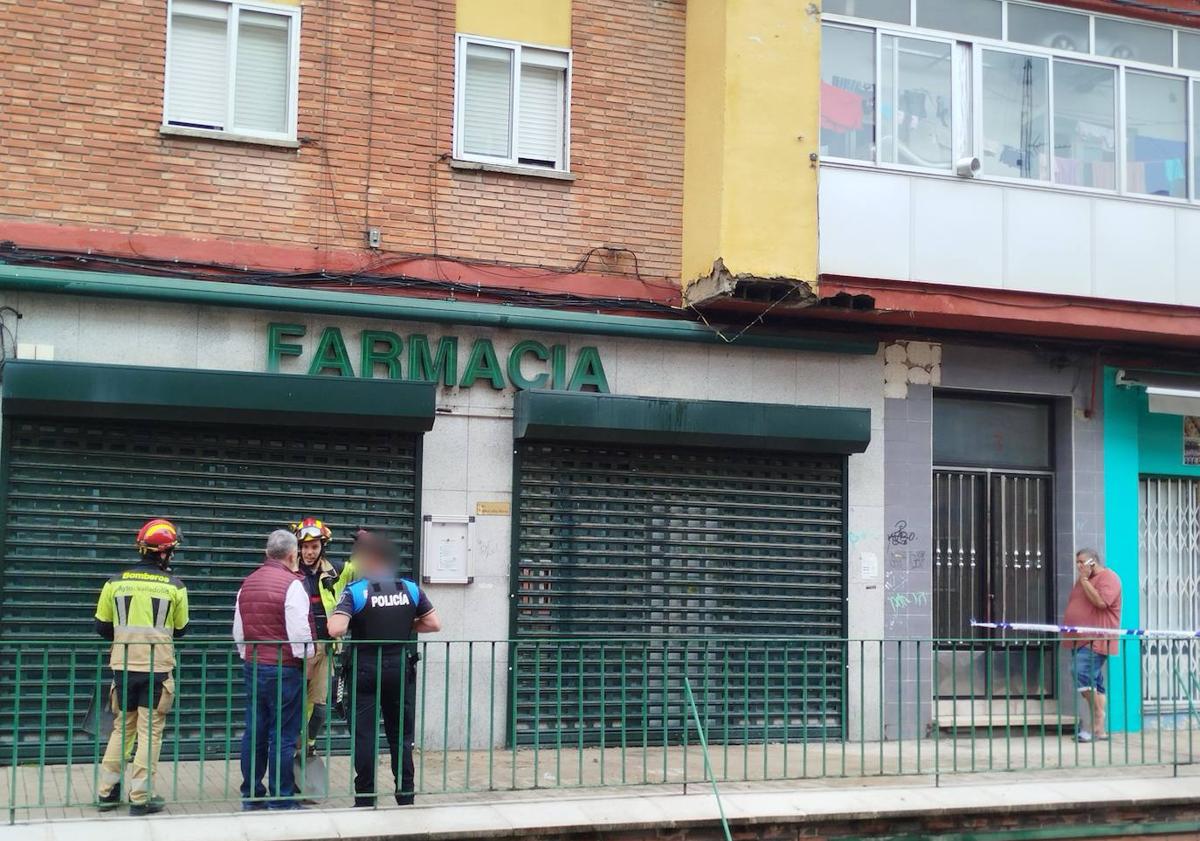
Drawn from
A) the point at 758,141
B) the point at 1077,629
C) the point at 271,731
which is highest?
the point at 758,141

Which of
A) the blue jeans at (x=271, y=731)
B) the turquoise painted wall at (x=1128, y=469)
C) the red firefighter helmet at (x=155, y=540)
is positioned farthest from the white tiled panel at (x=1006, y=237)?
the red firefighter helmet at (x=155, y=540)

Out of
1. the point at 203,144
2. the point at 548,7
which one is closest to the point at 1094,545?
the point at 548,7

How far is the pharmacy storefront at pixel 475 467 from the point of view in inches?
428

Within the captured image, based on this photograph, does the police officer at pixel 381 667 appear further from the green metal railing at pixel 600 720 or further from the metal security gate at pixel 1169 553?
the metal security gate at pixel 1169 553

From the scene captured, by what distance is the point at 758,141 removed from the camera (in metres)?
12.5

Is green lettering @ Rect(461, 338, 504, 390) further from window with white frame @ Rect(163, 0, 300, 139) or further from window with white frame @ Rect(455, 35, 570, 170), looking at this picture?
window with white frame @ Rect(163, 0, 300, 139)

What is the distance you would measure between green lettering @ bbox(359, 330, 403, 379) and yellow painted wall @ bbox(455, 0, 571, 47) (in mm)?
2766

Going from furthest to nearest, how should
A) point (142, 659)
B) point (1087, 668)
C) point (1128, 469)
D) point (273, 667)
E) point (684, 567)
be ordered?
point (1128, 469), point (1087, 668), point (684, 567), point (273, 667), point (142, 659)

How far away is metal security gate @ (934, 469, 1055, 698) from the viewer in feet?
45.6

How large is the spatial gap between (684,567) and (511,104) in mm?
4302

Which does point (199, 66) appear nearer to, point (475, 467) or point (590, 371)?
point (475, 467)

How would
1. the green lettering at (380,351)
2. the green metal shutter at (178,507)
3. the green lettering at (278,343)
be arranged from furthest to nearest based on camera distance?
1. the green lettering at (380,351)
2. the green lettering at (278,343)
3. the green metal shutter at (178,507)

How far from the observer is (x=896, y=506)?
13.4m

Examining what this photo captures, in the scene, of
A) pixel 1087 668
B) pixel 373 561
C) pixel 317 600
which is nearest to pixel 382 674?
pixel 373 561
